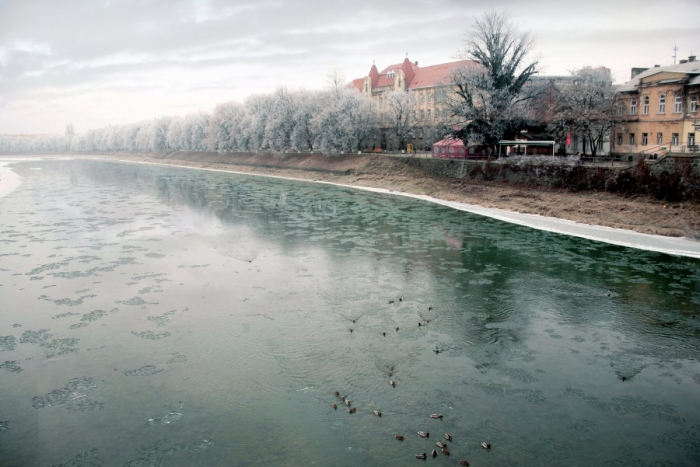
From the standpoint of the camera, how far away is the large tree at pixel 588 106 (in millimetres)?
45562

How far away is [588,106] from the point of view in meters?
45.8

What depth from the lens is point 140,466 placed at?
34.1 feet

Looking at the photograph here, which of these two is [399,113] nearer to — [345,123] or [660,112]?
[345,123]

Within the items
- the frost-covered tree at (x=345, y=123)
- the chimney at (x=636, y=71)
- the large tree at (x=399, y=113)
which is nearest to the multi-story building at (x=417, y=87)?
the large tree at (x=399, y=113)

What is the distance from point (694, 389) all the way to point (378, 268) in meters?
14.5

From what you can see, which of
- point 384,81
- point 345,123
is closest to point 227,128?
point 384,81

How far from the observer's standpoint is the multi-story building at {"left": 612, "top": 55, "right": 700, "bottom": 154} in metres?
41.2

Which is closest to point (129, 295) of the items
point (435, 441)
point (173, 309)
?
point (173, 309)

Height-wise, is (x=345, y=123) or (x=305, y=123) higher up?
(x=305, y=123)

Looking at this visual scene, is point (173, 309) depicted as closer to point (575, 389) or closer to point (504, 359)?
point (504, 359)

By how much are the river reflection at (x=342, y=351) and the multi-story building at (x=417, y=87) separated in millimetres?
45986

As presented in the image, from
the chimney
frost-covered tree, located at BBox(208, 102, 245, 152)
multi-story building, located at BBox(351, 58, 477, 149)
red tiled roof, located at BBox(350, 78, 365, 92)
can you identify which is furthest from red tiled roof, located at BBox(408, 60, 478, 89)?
frost-covered tree, located at BBox(208, 102, 245, 152)

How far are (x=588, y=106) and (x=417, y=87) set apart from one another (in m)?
49.1

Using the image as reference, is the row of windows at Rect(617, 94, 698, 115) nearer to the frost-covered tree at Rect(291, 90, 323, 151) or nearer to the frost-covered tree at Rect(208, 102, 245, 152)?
the frost-covered tree at Rect(291, 90, 323, 151)
